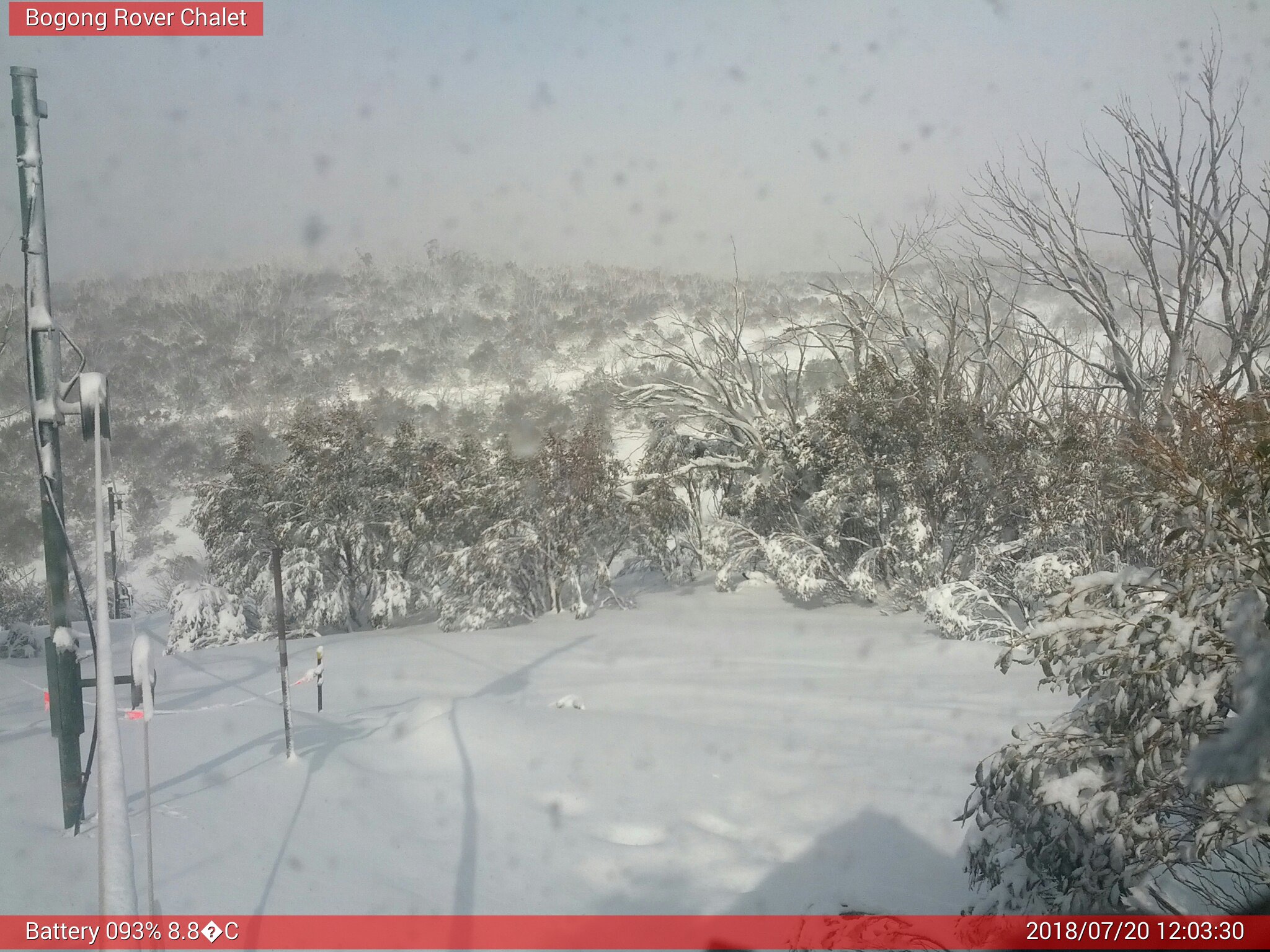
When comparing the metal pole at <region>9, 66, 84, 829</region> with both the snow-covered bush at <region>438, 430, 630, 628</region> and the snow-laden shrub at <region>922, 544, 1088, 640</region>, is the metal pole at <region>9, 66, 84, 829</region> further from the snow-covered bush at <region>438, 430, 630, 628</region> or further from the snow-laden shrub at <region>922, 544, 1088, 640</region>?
the snow-covered bush at <region>438, 430, 630, 628</region>

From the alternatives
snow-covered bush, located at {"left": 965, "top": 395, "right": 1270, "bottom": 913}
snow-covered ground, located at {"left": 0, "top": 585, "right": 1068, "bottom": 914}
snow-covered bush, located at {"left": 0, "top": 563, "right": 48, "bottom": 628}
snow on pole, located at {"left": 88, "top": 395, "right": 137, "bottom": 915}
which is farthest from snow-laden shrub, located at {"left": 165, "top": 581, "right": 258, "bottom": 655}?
snow-covered bush, located at {"left": 965, "top": 395, "right": 1270, "bottom": 913}

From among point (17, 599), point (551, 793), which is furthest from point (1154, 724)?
point (17, 599)

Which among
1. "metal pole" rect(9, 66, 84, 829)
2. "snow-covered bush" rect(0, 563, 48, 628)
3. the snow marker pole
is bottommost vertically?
"snow-covered bush" rect(0, 563, 48, 628)

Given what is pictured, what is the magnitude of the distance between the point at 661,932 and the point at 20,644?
17.7 m

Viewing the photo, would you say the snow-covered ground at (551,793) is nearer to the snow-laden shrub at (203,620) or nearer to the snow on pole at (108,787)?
the snow on pole at (108,787)

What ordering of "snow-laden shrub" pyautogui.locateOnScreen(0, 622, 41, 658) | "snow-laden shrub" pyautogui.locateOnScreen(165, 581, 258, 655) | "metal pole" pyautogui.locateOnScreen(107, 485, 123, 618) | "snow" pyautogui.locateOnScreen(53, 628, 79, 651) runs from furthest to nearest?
"snow-laden shrub" pyautogui.locateOnScreen(165, 581, 258, 655), "snow-laden shrub" pyautogui.locateOnScreen(0, 622, 41, 658), "metal pole" pyautogui.locateOnScreen(107, 485, 123, 618), "snow" pyautogui.locateOnScreen(53, 628, 79, 651)

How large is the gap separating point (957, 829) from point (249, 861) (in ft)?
12.6

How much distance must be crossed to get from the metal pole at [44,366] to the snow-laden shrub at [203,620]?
48.4 ft

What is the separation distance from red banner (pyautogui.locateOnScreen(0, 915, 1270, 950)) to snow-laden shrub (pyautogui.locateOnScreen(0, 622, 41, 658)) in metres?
16.0

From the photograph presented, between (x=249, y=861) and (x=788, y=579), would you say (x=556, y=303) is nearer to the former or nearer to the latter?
(x=788, y=579)

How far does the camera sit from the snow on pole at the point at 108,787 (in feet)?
6.79

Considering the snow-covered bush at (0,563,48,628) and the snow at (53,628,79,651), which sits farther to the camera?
the snow-covered bush at (0,563,48,628)

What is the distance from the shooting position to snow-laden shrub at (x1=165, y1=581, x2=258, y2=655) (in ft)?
60.3

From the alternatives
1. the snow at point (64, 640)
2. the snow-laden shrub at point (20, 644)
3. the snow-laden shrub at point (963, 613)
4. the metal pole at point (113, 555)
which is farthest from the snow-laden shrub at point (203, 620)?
the snow at point (64, 640)
